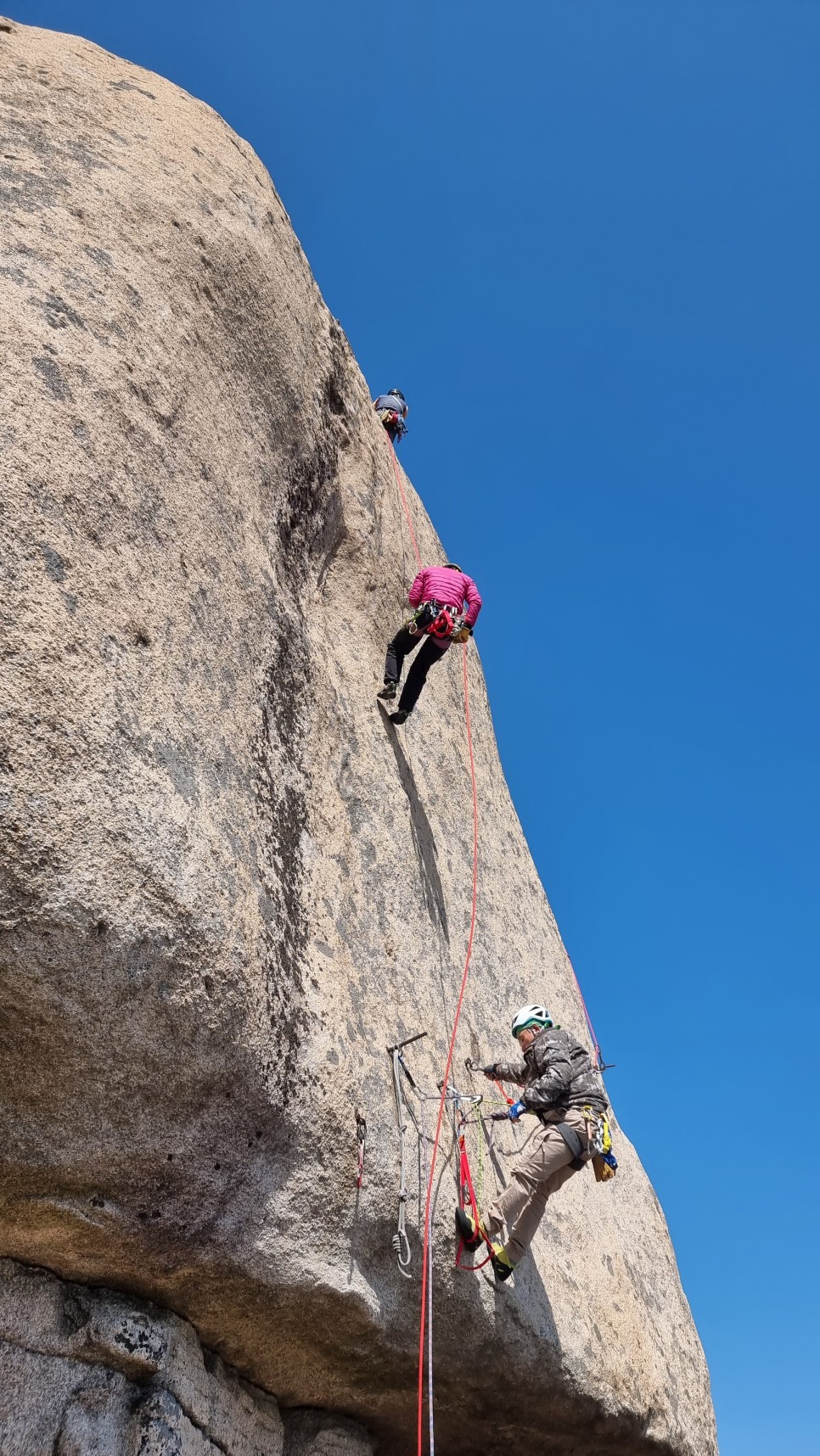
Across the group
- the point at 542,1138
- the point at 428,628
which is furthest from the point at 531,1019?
the point at 428,628

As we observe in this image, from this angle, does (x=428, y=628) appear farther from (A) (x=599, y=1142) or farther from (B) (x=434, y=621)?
(A) (x=599, y=1142)

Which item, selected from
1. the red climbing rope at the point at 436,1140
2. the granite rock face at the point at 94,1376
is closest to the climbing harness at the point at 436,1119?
the red climbing rope at the point at 436,1140

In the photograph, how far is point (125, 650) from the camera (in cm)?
504

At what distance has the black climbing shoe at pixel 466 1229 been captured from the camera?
254 inches

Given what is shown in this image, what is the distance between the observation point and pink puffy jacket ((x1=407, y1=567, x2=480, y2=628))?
8.78 meters

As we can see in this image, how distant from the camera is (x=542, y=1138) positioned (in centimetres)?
687

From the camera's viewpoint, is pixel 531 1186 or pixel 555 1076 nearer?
pixel 531 1186

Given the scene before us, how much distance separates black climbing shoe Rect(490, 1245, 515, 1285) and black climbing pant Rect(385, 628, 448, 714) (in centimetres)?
364

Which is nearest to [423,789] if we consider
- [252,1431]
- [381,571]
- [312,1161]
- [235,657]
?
[381,571]

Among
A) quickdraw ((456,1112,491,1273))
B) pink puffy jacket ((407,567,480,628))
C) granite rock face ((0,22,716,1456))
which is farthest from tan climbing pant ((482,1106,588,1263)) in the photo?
pink puffy jacket ((407,567,480,628))

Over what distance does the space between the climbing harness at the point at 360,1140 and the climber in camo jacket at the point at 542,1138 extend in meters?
0.94

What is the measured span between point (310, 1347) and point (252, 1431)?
1.68 feet

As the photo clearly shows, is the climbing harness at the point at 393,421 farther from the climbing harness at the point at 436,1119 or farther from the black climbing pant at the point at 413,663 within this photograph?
the black climbing pant at the point at 413,663

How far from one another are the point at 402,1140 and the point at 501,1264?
3.37 feet
